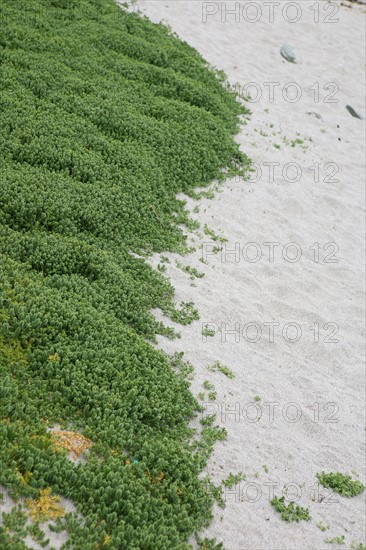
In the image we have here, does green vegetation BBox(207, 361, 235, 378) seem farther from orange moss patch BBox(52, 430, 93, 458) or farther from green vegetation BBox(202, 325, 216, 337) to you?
orange moss patch BBox(52, 430, 93, 458)

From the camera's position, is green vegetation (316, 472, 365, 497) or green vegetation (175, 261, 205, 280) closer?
green vegetation (316, 472, 365, 497)

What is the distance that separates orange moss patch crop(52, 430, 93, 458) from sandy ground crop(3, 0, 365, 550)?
168 centimetres

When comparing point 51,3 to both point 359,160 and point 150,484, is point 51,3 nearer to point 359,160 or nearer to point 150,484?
point 359,160

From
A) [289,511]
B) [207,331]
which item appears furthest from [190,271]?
[289,511]

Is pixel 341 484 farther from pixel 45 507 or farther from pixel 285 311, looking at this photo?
pixel 45 507

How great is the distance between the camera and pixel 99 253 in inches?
389

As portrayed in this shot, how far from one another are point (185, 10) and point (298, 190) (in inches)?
400

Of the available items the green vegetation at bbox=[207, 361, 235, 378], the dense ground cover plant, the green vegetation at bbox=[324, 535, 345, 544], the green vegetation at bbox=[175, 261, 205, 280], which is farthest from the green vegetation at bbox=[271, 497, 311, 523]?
the green vegetation at bbox=[175, 261, 205, 280]

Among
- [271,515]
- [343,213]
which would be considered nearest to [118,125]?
[343,213]

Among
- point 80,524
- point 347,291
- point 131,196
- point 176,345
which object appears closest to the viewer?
point 80,524

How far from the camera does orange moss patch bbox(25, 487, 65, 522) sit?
599 centimetres

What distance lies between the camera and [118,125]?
1315 cm

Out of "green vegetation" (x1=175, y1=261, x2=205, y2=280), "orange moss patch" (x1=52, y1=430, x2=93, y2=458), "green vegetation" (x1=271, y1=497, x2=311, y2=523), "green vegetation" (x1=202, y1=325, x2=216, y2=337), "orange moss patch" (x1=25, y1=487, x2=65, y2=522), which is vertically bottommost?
"green vegetation" (x1=271, y1=497, x2=311, y2=523)

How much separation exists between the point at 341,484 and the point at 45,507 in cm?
409
